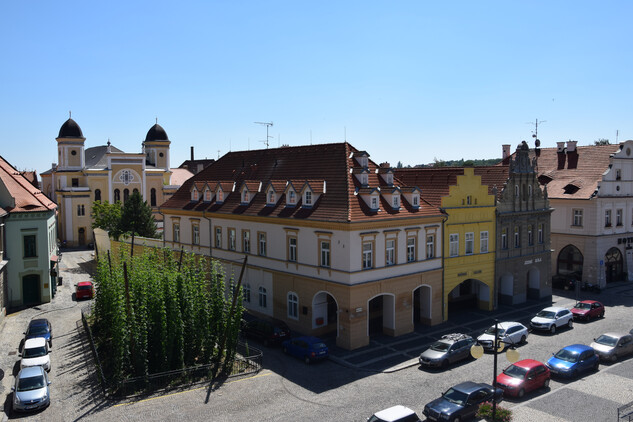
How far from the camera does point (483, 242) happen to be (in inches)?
1612

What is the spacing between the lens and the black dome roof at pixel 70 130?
79.0m

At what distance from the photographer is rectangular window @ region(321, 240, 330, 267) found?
3312 centimetres

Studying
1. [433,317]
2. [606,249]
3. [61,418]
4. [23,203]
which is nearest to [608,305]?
[606,249]

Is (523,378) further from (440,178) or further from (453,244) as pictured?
(440,178)

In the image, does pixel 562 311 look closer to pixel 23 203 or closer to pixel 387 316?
pixel 387 316

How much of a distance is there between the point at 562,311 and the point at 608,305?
430 inches

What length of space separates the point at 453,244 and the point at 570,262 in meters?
23.2

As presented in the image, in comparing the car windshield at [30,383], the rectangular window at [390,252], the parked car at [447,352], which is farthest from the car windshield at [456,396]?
the car windshield at [30,383]

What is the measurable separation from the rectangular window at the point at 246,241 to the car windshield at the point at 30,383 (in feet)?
58.4

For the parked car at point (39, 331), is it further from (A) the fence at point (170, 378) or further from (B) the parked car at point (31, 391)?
(B) the parked car at point (31, 391)

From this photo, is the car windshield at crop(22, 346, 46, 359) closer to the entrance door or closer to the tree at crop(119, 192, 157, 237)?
the entrance door

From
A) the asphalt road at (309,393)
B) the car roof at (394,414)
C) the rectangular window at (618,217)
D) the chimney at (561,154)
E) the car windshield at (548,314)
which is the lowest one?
the asphalt road at (309,393)

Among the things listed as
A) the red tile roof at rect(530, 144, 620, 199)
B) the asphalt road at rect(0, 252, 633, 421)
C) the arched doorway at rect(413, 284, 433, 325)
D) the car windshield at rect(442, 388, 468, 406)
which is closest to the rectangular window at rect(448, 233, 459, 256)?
the arched doorway at rect(413, 284, 433, 325)

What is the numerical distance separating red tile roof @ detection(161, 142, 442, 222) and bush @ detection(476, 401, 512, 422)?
41.3 ft
